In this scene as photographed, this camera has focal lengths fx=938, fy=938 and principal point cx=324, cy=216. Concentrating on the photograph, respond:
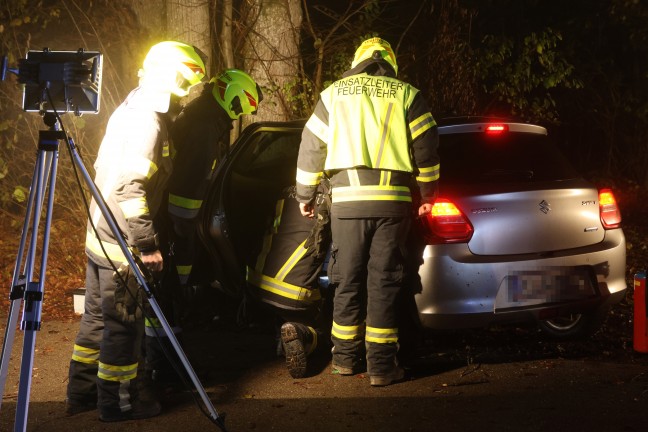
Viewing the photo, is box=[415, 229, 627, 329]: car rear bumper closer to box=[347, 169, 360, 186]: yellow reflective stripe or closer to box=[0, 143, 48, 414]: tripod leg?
box=[347, 169, 360, 186]: yellow reflective stripe

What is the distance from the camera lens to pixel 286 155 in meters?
7.17

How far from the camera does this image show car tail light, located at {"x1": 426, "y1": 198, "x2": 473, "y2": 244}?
5.49m

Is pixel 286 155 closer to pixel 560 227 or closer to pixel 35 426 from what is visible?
pixel 560 227

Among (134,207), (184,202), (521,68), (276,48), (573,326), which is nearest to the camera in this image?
(134,207)

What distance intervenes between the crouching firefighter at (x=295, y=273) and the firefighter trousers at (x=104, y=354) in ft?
3.77

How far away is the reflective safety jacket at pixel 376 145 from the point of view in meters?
5.55

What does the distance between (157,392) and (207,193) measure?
1.58 m

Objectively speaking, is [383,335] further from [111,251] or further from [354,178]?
[111,251]

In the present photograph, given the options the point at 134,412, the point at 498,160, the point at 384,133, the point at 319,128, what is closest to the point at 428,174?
the point at 384,133

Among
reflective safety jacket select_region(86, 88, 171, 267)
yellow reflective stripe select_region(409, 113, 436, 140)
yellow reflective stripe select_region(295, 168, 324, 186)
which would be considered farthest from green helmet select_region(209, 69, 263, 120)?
yellow reflective stripe select_region(409, 113, 436, 140)

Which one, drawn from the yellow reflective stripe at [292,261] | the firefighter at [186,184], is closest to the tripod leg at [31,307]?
the firefighter at [186,184]

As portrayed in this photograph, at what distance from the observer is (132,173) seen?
4.82 m

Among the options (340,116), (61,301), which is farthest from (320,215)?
(61,301)

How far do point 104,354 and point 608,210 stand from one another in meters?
3.23
